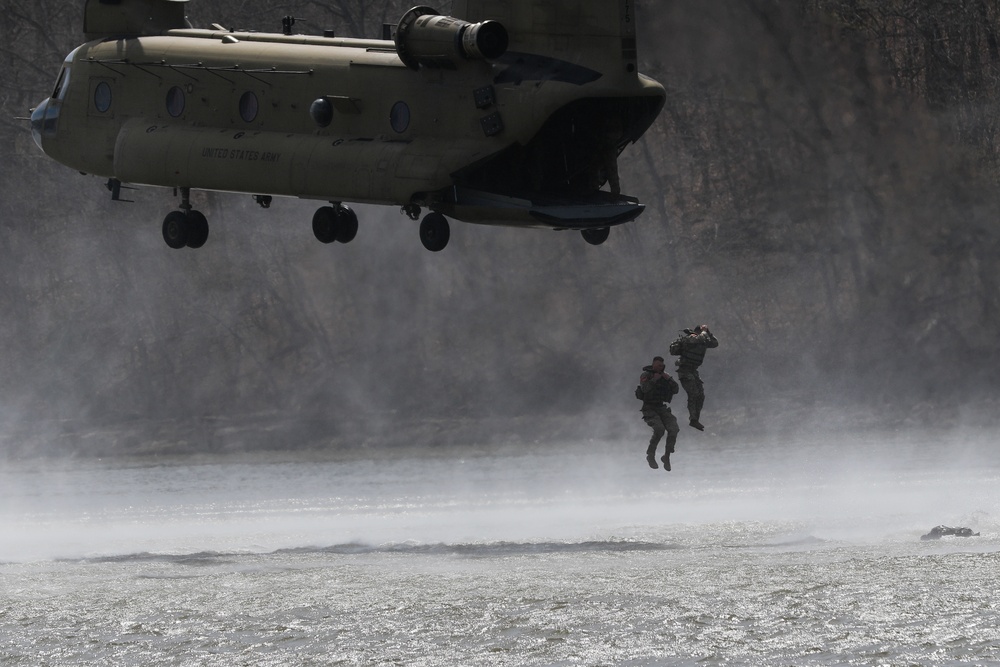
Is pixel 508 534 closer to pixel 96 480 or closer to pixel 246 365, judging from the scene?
pixel 96 480

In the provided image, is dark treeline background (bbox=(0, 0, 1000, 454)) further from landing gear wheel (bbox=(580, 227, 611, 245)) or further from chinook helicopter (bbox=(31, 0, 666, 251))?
landing gear wheel (bbox=(580, 227, 611, 245))

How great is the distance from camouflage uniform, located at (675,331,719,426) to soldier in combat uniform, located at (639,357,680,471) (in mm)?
396

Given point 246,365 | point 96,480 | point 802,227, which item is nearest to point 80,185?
point 246,365

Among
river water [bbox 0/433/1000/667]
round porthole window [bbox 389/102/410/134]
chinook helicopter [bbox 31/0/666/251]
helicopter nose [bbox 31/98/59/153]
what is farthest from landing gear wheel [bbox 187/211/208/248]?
river water [bbox 0/433/1000/667]

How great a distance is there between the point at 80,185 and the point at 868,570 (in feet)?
191

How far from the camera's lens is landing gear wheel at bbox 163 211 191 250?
130ft

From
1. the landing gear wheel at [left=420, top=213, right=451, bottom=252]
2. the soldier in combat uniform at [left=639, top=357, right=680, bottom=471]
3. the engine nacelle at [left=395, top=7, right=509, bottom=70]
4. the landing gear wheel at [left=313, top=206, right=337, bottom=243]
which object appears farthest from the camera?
the soldier in combat uniform at [left=639, top=357, right=680, bottom=471]

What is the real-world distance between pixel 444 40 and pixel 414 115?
1783 mm

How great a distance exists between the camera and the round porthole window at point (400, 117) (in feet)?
118

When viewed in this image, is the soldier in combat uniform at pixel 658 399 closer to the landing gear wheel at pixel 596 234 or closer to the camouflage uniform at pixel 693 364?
the camouflage uniform at pixel 693 364

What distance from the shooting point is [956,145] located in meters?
85.5

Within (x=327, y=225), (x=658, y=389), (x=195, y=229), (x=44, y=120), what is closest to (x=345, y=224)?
(x=327, y=225)

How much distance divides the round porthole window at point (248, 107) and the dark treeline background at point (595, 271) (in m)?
42.6

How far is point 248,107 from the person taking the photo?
3803 centimetres
